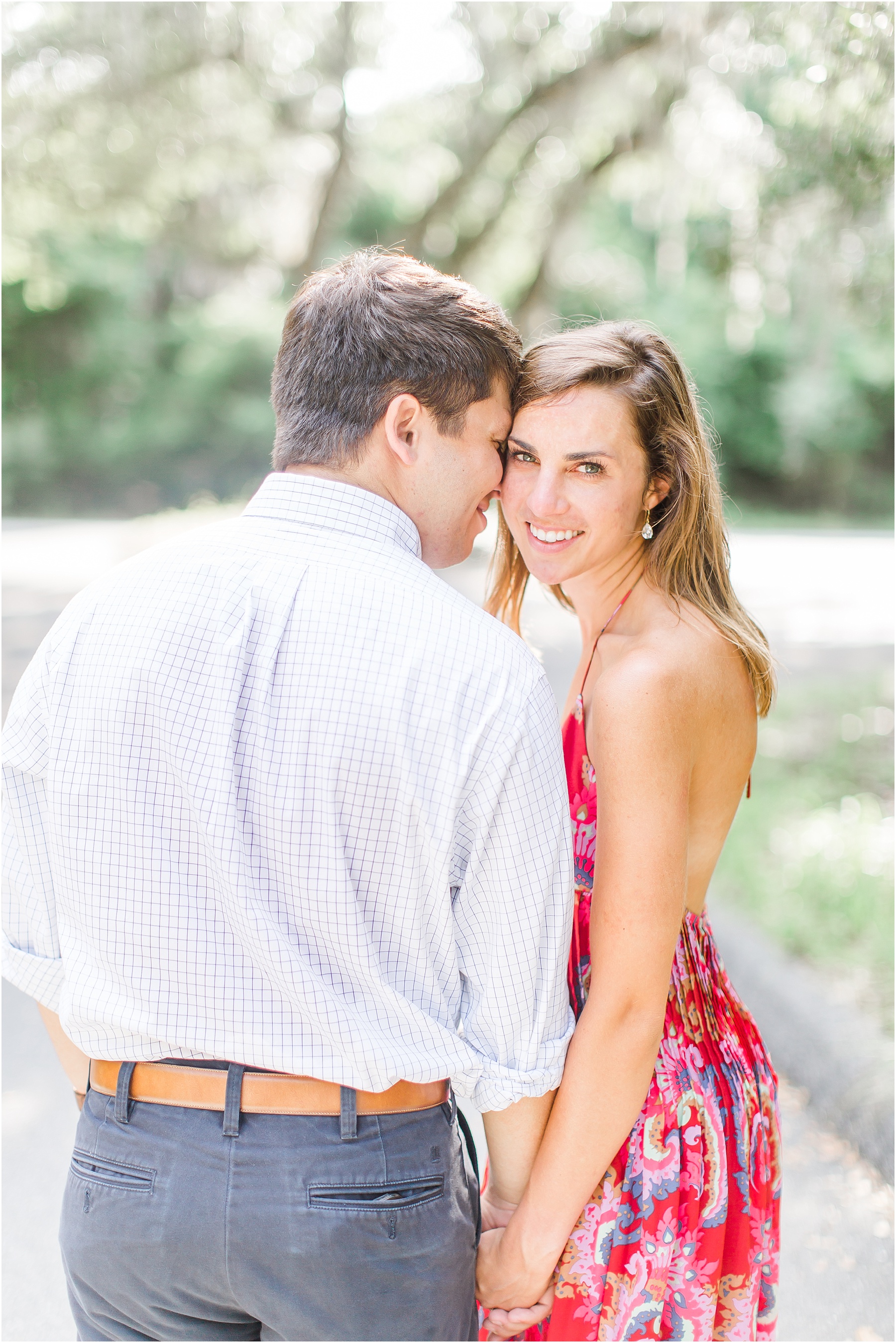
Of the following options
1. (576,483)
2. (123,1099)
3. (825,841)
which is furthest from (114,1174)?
(825,841)

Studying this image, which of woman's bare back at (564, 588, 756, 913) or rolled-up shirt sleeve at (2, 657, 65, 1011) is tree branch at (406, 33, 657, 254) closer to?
woman's bare back at (564, 588, 756, 913)

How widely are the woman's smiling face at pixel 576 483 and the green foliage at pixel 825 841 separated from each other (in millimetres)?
2617

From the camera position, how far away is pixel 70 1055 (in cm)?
178

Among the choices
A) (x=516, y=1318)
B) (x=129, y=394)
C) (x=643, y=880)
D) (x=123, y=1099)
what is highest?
(x=129, y=394)

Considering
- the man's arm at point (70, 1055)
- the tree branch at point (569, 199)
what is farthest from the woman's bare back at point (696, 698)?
the tree branch at point (569, 199)

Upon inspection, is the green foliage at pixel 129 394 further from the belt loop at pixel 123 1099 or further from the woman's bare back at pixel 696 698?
the belt loop at pixel 123 1099

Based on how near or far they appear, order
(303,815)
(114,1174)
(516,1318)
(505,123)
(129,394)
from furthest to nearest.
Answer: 1. (129,394)
2. (505,123)
3. (516,1318)
4. (114,1174)
5. (303,815)

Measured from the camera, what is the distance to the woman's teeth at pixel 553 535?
2104 mm

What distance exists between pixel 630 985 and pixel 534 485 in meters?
0.96

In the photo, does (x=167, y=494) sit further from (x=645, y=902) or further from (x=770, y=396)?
(x=645, y=902)

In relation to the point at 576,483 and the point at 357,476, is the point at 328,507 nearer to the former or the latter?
the point at 357,476

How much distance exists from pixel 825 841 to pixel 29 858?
4.78 m

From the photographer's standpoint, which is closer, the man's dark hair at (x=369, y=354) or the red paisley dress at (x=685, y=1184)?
the man's dark hair at (x=369, y=354)

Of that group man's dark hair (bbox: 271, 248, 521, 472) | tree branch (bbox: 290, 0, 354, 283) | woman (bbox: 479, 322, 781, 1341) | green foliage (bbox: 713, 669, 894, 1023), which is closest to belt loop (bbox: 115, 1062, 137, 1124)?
woman (bbox: 479, 322, 781, 1341)
